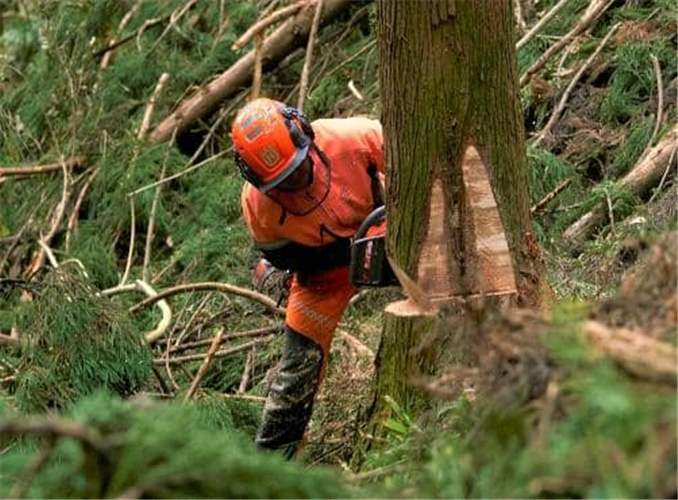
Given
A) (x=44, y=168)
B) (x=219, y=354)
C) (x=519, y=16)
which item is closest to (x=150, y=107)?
(x=44, y=168)

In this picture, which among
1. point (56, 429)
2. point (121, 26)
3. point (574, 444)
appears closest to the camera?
point (574, 444)

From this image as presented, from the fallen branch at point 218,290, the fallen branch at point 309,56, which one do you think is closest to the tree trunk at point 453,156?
the fallen branch at point 218,290

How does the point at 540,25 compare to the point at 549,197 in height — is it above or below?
above

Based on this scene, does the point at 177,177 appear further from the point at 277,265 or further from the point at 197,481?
the point at 197,481

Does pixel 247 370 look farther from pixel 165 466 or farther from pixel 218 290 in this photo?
pixel 165 466

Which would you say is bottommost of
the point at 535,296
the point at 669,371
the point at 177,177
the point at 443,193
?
the point at 177,177

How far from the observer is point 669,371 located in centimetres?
200

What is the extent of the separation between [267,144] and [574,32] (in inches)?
124

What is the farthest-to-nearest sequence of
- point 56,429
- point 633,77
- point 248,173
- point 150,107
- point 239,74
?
point 150,107 → point 239,74 → point 633,77 → point 248,173 → point 56,429

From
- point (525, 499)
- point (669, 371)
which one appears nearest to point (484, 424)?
point (525, 499)

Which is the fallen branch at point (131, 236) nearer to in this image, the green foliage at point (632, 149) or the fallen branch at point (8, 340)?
the fallen branch at point (8, 340)

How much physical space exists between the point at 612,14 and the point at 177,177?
2.85 meters

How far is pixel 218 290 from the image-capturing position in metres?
6.19

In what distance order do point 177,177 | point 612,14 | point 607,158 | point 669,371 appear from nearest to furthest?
point 669,371 < point 607,158 < point 612,14 < point 177,177
